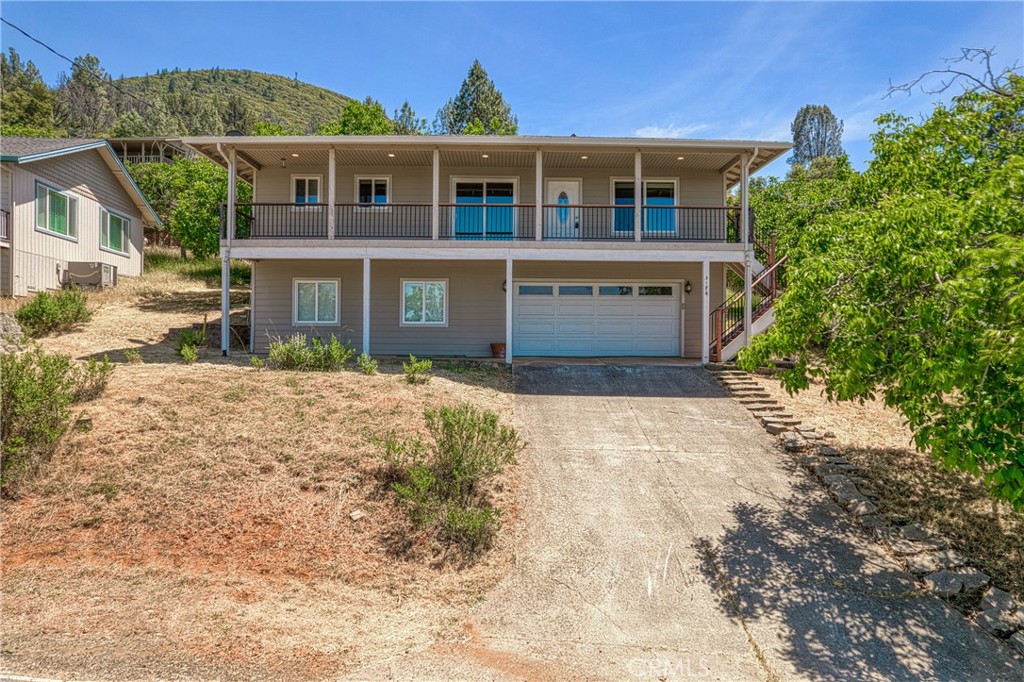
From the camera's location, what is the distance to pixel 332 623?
4.96 m

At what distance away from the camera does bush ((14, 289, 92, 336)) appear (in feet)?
45.7

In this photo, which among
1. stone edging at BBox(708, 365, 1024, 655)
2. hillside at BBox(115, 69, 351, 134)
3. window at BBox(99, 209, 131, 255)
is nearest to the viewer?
stone edging at BBox(708, 365, 1024, 655)

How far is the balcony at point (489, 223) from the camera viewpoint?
1465cm

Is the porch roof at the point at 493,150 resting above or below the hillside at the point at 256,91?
below

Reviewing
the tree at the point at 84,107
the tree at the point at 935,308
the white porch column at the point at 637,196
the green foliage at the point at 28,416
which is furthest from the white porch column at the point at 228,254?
the tree at the point at 84,107

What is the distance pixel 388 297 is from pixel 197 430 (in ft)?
25.6

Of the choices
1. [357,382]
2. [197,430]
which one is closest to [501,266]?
[357,382]

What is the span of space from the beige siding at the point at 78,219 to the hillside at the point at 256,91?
70227mm

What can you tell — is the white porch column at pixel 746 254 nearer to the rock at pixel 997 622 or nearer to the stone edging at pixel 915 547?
the stone edging at pixel 915 547

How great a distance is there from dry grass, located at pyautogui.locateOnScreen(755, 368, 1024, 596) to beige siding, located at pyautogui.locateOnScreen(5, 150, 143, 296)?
21.1 m


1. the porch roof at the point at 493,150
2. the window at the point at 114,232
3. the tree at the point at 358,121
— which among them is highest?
the tree at the point at 358,121

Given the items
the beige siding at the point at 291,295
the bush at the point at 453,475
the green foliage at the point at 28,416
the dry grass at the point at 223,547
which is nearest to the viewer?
the dry grass at the point at 223,547

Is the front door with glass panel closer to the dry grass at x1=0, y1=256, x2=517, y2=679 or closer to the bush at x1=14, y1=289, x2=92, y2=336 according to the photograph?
the dry grass at x1=0, y1=256, x2=517, y2=679

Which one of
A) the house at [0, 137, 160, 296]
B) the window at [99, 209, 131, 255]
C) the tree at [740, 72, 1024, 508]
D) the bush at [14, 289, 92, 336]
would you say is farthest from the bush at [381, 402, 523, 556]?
the window at [99, 209, 131, 255]
